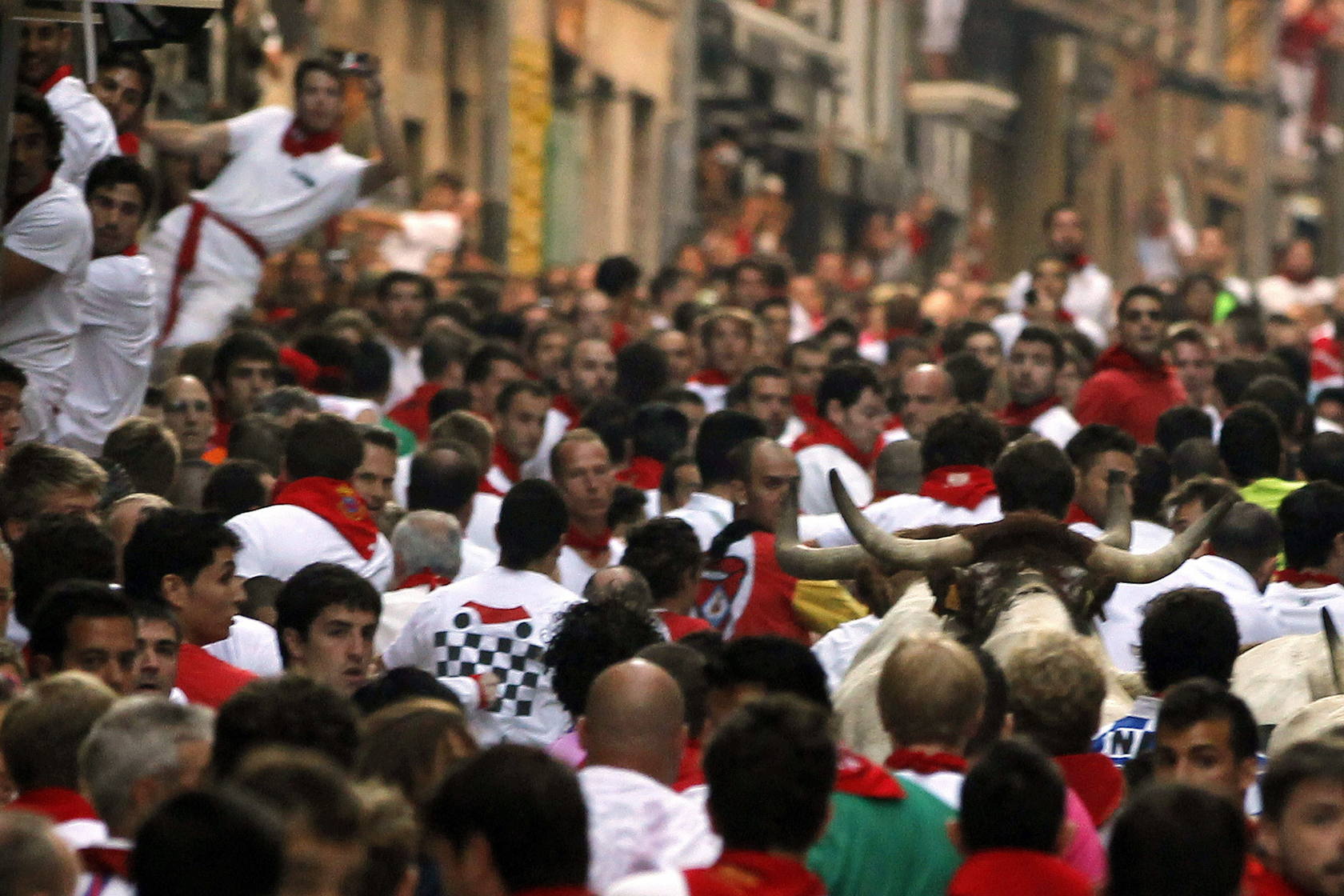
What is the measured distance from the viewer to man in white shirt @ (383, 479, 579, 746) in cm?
845

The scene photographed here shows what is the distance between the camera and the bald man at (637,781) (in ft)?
19.8

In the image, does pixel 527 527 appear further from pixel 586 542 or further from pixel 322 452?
pixel 586 542

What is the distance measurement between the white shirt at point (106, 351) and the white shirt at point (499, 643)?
2.95 m

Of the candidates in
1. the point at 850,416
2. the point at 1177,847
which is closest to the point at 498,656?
the point at 1177,847

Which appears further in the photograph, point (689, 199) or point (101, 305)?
point (689, 199)

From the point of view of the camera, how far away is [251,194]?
14.4m

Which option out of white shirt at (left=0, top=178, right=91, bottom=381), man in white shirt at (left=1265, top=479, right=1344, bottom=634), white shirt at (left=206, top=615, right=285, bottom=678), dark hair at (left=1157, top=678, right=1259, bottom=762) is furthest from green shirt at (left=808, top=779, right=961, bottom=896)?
white shirt at (left=0, top=178, right=91, bottom=381)

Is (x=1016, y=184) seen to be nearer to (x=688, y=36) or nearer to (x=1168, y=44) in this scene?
(x=1168, y=44)

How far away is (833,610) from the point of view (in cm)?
1006

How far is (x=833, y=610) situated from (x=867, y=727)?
6.37ft

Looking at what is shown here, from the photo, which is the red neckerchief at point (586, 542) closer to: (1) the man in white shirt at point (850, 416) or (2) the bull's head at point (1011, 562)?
(2) the bull's head at point (1011, 562)

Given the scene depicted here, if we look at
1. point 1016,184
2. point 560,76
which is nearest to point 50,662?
point 560,76

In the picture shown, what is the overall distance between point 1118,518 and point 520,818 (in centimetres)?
452

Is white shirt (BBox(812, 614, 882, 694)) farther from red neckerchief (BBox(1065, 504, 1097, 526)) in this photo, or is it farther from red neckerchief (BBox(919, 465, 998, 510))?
red neckerchief (BBox(1065, 504, 1097, 526))
